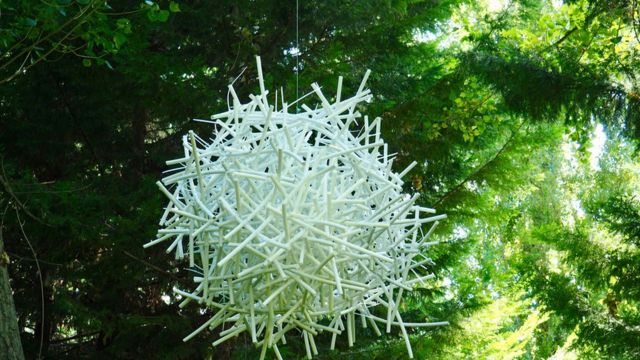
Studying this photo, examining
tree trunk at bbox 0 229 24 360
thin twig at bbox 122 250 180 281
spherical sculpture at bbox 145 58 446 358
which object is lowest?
spherical sculpture at bbox 145 58 446 358

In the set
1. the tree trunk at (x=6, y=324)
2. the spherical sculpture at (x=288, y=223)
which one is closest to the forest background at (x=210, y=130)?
the tree trunk at (x=6, y=324)

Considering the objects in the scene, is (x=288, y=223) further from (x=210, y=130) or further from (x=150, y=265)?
(x=210, y=130)

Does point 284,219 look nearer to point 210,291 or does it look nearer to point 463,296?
point 210,291

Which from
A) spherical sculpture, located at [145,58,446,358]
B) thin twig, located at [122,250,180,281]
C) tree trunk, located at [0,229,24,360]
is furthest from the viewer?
thin twig, located at [122,250,180,281]

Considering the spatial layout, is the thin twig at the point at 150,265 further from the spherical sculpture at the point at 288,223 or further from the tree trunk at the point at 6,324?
the spherical sculpture at the point at 288,223

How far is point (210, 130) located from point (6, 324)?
1.38 m

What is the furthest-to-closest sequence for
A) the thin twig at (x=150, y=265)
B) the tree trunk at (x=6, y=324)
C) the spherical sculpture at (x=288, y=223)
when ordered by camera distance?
1. the thin twig at (x=150, y=265)
2. the tree trunk at (x=6, y=324)
3. the spherical sculpture at (x=288, y=223)

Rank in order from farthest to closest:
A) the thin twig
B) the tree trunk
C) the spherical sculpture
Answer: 1. the thin twig
2. the tree trunk
3. the spherical sculpture

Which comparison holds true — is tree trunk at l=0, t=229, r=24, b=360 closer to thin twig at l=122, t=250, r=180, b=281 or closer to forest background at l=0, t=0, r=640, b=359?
forest background at l=0, t=0, r=640, b=359

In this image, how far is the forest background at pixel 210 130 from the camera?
11.0ft

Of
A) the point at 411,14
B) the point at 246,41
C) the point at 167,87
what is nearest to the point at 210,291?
the point at 167,87

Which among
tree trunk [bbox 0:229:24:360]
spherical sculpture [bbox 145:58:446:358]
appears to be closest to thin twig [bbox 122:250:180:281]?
tree trunk [bbox 0:229:24:360]

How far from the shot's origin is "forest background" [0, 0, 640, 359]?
3338 mm

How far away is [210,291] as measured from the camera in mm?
1625
